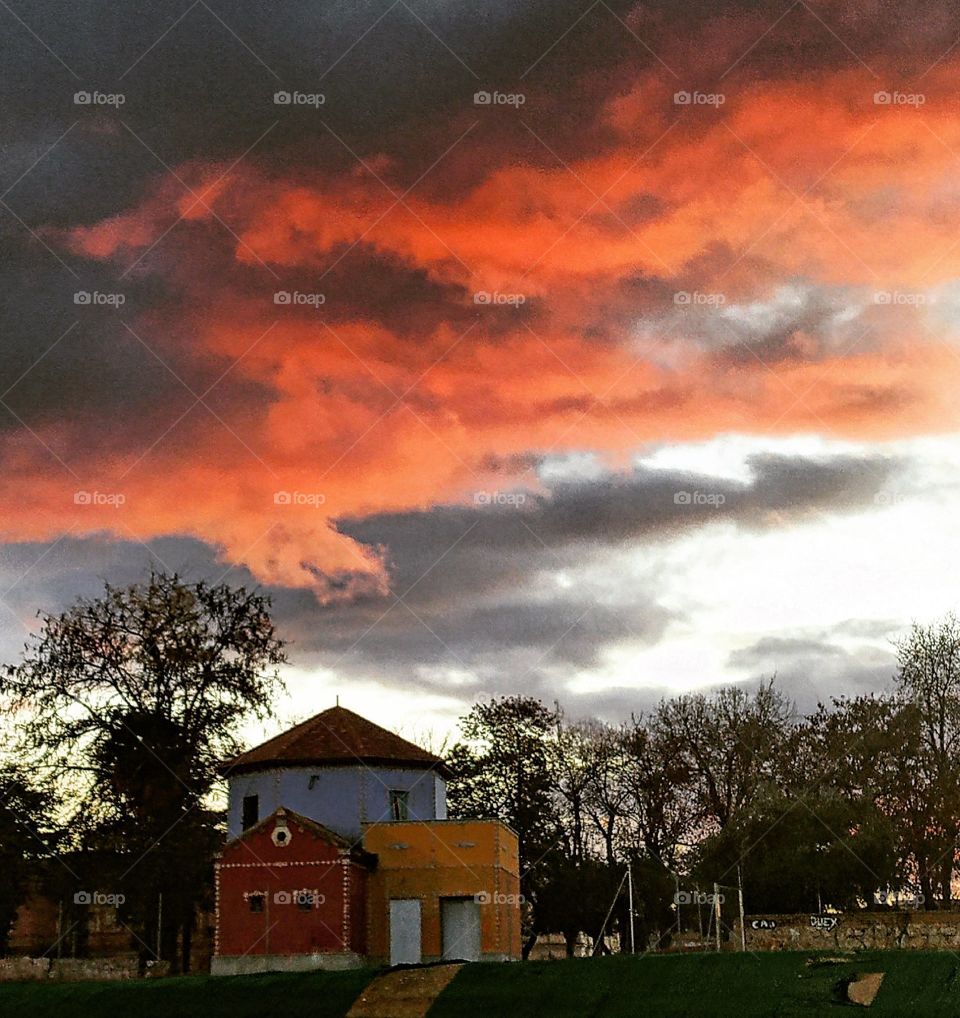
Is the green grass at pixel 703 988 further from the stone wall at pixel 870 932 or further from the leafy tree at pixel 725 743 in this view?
the leafy tree at pixel 725 743

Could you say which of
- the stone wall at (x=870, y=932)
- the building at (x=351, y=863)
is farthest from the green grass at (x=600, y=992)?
the building at (x=351, y=863)

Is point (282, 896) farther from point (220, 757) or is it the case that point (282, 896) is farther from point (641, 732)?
point (641, 732)

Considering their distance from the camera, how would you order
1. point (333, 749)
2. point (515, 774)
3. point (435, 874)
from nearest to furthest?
point (435, 874) → point (333, 749) → point (515, 774)

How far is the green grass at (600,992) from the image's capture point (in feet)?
68.0

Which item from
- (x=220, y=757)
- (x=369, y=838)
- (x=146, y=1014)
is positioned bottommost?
(x=146, y=1014)

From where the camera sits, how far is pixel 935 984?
20906mm

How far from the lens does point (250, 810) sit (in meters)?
50.3

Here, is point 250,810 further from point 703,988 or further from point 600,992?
point 703,988

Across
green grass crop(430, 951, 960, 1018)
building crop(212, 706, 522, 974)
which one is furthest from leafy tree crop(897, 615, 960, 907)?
green grass crop(430, 951, 960, 1018)

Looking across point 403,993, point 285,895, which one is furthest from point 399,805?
point 403,993

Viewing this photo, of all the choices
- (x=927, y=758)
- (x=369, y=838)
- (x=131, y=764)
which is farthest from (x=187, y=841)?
(x=927, y=758)

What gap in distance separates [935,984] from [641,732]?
46.5 meters

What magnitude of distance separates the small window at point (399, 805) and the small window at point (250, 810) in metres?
5.14

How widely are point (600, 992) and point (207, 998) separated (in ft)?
22.7
